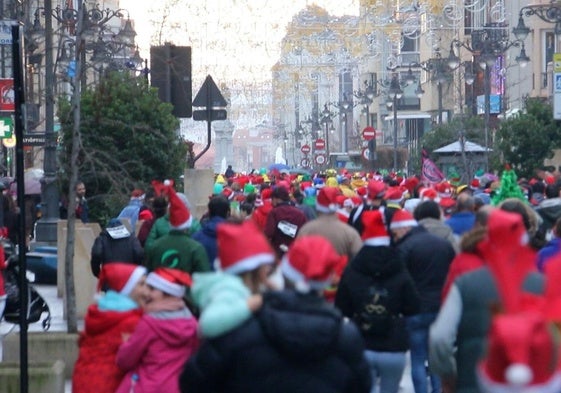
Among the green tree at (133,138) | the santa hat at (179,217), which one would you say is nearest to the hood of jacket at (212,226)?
the santa hat at (179,217)

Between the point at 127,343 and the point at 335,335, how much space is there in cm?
260

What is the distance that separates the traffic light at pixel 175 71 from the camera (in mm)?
→ 17766

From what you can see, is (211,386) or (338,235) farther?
(338,235)

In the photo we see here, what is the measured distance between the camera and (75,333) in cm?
1384

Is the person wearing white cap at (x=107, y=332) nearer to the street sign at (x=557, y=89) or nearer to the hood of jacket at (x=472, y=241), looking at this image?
the hood of jacket at (x=472, y=241)

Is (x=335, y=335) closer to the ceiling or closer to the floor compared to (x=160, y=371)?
closer to the ceiling

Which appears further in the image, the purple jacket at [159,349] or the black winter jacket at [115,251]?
the black winter jacket at [115,251]

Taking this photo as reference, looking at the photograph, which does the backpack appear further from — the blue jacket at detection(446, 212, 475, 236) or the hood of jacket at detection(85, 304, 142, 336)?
the blue jacket at detection(446, 212, 475, 236)

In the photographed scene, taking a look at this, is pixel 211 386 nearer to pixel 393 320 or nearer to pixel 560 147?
pixel 393 320

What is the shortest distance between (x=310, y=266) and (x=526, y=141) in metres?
36.8

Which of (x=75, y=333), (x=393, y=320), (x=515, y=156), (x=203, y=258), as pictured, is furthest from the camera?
(x=515, y=156)

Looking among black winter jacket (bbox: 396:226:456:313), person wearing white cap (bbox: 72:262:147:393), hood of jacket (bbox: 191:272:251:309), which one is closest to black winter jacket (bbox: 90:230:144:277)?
black winter jacket (bbox: 396:226:456:313)

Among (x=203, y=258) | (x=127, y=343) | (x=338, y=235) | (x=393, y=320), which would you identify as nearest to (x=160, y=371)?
(x=127, y=343)

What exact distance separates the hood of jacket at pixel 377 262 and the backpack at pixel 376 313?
0.29 feet
